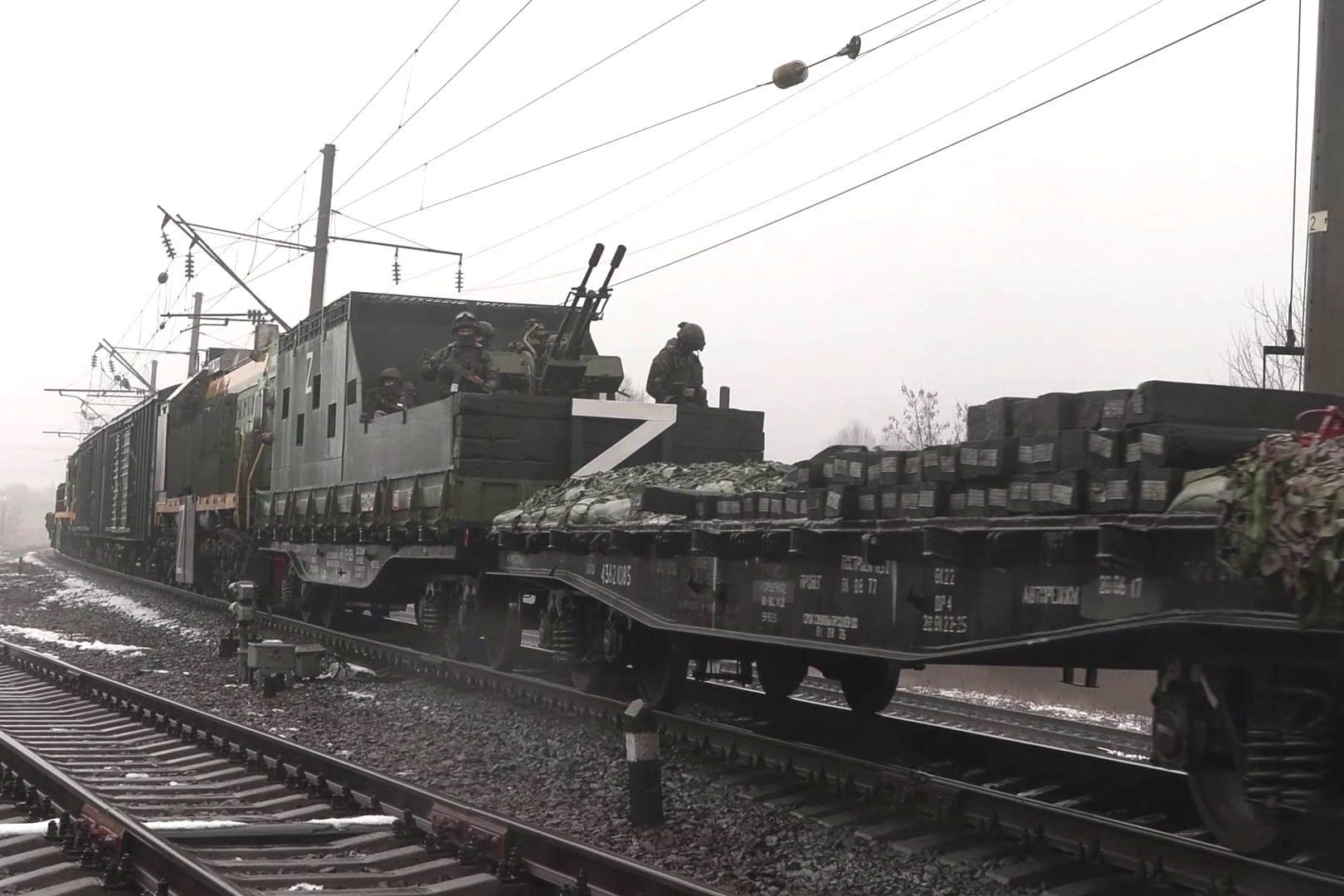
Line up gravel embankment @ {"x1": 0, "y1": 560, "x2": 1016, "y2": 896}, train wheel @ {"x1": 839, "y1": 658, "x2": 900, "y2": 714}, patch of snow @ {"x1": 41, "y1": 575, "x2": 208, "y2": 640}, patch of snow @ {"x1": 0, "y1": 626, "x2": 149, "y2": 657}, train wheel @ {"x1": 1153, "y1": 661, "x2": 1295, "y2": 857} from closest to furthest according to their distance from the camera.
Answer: train wheel @ {"x1": 1153, "y1": 661, "x2": 1295, "y2": 857} < gravel embankment @ {"x1": 0, "y1": 560, "x2": 1016, "y2": 896} < train wheel @ {"x1": 839, "y1": 658, "x2": 900, "y2": 714} < patch of snow @ {"x1": 0, "y1": 626, "x2": 149, "y2": 657} < patch of snow @ {"x1": 41, "y1": 575, "x2": 208, "y2": 640}

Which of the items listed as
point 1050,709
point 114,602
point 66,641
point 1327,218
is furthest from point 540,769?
point 114,602

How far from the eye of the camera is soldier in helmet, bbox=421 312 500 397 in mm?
13133

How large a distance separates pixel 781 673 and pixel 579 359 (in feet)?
13.5

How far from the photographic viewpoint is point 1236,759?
17.8 ft

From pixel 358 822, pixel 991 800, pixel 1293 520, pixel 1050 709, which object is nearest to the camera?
pixel 1293 520

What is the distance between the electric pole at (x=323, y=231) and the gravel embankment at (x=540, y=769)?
1077 centimetres

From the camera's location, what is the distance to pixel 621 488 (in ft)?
34.7

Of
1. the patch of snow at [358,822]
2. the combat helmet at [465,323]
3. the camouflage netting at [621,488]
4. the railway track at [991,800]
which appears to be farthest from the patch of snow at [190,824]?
the combat helmet at [465,323]

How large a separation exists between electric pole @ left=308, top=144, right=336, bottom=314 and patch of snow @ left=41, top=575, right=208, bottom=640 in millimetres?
6275

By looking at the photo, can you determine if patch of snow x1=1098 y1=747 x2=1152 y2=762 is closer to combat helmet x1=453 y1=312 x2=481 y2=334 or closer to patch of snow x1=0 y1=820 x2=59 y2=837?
combat helmet x1=453 y1=312 x2=481 y2=334

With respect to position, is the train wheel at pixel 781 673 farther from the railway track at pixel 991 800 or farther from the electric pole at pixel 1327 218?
the electric pole at pixel 1327 218

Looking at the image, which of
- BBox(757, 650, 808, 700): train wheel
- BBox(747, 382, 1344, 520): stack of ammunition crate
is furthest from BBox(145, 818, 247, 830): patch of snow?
BBox(757, 650, 808, 700): train wheel

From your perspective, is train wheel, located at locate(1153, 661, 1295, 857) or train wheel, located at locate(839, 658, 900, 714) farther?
train wheel, located at locate(839, 658, 900, 714)

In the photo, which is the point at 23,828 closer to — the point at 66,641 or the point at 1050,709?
the point at 1050,709
